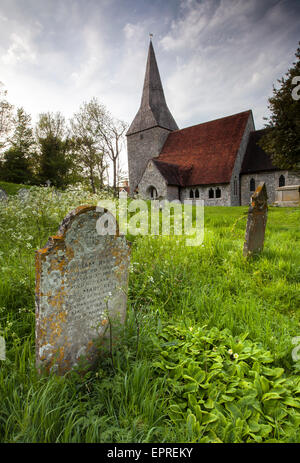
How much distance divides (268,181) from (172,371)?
73.7 feet

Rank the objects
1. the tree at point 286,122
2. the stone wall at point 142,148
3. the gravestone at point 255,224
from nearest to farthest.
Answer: the gravestone at point 255,224, the tree at point 286,122, the stone wall at point 142,148

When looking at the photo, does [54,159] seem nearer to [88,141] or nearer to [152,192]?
[88,141]

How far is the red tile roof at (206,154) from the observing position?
A: 21.3 meters

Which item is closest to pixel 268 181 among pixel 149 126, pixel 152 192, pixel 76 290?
pixel 152 192

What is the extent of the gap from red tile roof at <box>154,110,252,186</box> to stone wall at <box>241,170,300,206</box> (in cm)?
248

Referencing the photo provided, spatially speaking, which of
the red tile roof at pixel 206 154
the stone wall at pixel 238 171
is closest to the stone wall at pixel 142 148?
the red tile roof at pixel 206 154

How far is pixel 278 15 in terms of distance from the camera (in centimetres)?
682

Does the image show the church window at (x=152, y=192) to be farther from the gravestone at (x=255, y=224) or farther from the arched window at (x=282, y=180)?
the gravestone at (x=255, y=224)

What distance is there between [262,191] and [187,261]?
233cm

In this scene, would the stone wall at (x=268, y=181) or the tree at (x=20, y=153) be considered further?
the tree at (x=20, y=153)

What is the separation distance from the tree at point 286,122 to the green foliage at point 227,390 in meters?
14.3

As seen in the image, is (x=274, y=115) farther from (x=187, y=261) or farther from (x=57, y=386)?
(x=57, y=386)

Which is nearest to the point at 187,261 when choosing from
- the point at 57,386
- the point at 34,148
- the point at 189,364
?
the point at 189,364

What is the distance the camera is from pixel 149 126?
2778 cm
